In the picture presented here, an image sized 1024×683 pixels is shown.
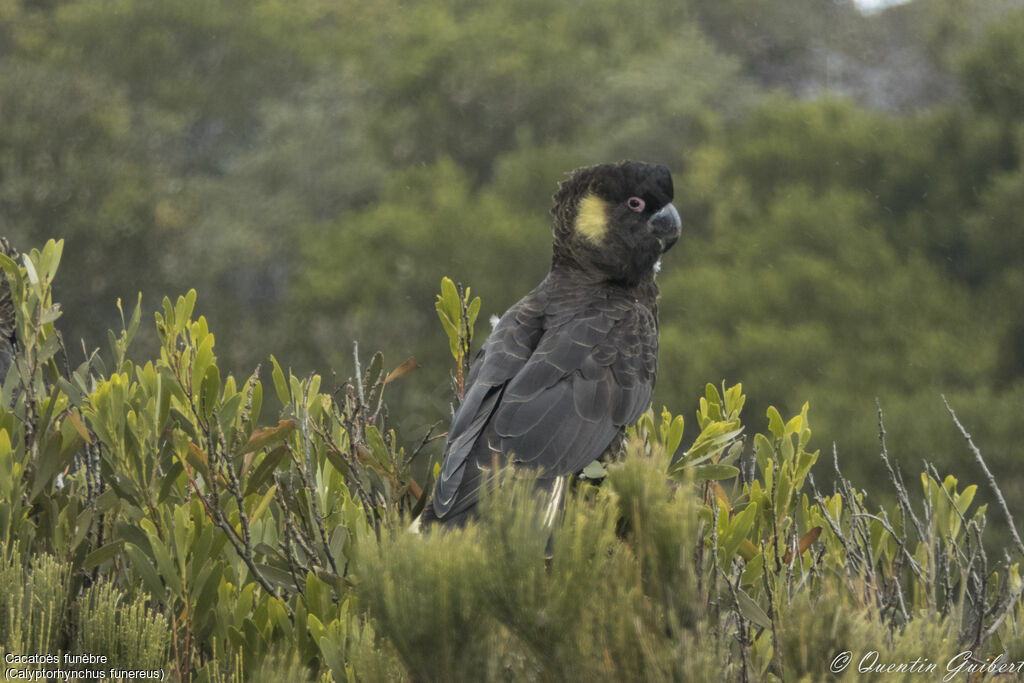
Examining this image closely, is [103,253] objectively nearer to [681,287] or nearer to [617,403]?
[681,287]

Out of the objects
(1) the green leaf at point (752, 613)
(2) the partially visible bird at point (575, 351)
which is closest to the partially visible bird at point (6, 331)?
(2) the partially visible bird at point (575, 351)

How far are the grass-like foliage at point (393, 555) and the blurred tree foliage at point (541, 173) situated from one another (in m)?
12.1

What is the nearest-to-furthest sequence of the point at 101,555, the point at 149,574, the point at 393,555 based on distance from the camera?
the point at 393,555 → the point at 149,574 → the point at 101,555

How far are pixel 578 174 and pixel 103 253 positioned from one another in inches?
676

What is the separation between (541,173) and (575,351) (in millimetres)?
16818

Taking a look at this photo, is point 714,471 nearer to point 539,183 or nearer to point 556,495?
point 556,495

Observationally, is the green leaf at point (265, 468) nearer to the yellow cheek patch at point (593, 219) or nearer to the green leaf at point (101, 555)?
the green leaf at point (101, 555)

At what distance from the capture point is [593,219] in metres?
3.37

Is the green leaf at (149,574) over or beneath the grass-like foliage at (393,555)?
beneath

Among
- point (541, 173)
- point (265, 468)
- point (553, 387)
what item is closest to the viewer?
point (265, 468)

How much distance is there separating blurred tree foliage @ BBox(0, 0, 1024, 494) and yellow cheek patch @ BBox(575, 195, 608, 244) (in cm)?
1093

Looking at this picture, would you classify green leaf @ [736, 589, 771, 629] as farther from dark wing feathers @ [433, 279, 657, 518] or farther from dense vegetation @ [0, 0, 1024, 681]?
dense vegetation @ [0, 0, 1024, 681]

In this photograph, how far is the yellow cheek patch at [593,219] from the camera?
10.9 ft

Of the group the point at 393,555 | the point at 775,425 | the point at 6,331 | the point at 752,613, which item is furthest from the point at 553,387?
the point at 6,331
